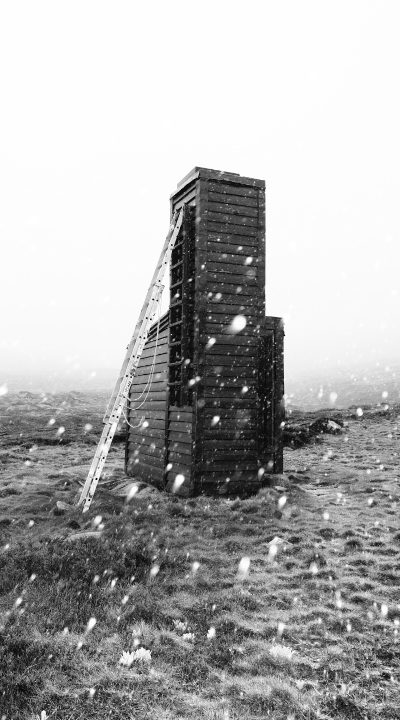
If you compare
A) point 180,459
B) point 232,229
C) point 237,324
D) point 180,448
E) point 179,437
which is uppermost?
point 232,229

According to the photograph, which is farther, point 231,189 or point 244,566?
point 231,189

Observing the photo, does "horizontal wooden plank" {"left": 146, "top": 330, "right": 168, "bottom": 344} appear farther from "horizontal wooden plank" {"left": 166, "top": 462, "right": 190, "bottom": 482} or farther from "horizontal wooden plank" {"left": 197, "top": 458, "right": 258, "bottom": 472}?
"horizontal wooden plank" {"left": 197, "top": 458, "right": 258, "bottom": 472}

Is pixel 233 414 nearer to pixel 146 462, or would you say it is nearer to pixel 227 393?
pixel 227 393

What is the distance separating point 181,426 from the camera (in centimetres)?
1405

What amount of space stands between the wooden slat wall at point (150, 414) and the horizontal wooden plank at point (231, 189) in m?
4.02

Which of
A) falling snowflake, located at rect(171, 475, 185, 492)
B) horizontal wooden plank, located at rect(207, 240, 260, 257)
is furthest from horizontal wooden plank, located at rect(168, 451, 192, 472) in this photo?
horizontal wooden plank, located at rect(207, 240, 260, 257)

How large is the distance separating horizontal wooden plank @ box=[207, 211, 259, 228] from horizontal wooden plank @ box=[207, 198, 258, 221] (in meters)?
0.05

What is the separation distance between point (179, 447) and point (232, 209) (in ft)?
22.3

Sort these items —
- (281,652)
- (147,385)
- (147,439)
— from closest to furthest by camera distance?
(281,652) → (147,385) → (147,439)

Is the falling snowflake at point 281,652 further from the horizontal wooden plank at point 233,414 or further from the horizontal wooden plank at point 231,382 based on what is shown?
the horizontal wooden plank at point 231,382

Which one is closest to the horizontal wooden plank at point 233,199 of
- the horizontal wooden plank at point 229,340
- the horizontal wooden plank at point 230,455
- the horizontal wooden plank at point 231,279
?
the horizontal wooden plank at point 231,279

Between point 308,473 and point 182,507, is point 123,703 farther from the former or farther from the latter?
point 308,473

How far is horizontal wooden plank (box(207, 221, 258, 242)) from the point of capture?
14195 millimetres

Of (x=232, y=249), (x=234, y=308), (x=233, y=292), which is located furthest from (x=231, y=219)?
(x=234, y=308)
